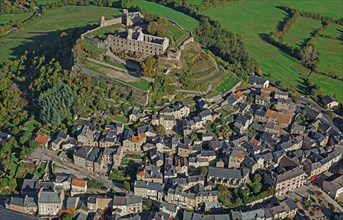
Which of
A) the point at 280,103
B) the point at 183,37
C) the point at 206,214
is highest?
the point at 183,37

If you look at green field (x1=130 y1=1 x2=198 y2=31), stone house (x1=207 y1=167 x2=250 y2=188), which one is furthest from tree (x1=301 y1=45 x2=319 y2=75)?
stone house (x1=207 y1=167 x2=250 y2=188)

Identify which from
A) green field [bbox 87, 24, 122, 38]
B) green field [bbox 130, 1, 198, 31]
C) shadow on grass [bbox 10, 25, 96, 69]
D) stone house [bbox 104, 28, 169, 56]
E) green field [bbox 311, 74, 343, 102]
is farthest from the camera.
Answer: green field [bbox 130, 1, 198, 31]

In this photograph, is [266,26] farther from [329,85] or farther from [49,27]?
[49,27]

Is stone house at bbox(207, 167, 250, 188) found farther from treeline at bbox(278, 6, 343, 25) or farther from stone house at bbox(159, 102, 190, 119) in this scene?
treeline at bbox(278, 6, 343, 25)

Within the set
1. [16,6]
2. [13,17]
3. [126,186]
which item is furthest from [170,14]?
[126,186]

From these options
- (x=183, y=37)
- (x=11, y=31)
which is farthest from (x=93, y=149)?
(x=11, y=31)

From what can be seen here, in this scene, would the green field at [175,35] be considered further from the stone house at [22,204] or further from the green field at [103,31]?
the stone house at [22,204]

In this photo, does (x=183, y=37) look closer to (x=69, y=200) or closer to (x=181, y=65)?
(x=181, y=65)
